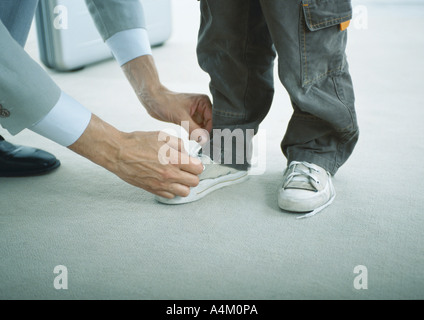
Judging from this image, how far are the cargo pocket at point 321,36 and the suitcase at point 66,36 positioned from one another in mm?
1454

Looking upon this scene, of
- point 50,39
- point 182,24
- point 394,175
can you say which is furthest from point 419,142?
point 182,24

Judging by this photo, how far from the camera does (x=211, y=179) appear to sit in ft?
3.37

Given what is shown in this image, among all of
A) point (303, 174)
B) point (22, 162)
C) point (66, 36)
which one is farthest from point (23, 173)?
point (66, 36)

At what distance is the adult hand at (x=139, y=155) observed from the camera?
2.75 ft

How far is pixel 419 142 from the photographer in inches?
50.4

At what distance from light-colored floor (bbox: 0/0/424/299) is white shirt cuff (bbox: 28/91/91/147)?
20 centimetres

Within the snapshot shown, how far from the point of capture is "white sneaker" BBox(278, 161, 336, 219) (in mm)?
926

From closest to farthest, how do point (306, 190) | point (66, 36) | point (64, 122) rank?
point (64, 122) < point (306, 190) < point (66, 36)

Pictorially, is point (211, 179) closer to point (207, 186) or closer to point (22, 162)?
point (207, 186)

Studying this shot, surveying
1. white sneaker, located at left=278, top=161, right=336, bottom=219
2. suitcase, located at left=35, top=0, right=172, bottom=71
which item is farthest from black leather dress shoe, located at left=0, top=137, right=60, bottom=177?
suitcase, located at left=35, top=0, right=172, bottom=71

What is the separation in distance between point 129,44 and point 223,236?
534 millimetres

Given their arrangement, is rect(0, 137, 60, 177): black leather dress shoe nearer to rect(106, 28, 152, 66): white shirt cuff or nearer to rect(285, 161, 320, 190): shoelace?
rect(106, 28, 152, 66): white shirt cuff

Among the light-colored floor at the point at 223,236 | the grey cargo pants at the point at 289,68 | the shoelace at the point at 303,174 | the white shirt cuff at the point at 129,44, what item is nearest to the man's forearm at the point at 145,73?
the white shirt cuff at the point at 129,44
